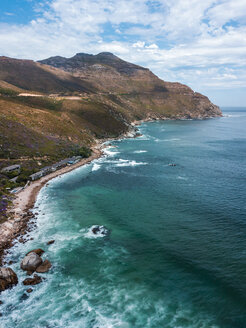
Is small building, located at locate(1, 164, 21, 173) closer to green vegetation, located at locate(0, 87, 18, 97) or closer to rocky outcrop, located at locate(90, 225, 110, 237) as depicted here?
rocky outcrop, located at locate(90, 225, 110, 237)

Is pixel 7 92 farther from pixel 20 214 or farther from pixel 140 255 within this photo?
pixel 140 255

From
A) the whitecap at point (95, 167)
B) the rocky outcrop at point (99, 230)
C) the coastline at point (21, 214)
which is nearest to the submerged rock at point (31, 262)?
the coastline at point (21, 214)

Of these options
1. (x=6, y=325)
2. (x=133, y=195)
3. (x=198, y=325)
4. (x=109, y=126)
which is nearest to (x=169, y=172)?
(x=133, y=195)

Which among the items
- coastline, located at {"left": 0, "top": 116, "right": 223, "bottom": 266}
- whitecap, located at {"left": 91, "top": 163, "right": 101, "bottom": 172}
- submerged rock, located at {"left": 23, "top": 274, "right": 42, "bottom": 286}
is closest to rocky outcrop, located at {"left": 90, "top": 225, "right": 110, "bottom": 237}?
coastline, located at {"left": 0, "top": 116, "right": 223, "bottom": 266}

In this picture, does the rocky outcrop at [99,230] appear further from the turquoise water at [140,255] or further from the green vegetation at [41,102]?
the green vegetation at [41,102]

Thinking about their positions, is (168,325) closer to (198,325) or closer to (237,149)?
(198,325)
